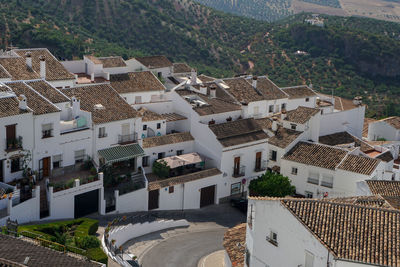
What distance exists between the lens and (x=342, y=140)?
2574 inches

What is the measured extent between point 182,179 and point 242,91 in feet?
65.7

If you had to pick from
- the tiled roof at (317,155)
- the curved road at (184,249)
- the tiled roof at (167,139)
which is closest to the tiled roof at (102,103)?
the tiled roof at (167,139)

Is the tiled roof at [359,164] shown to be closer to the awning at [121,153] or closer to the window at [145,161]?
the window at [145,161]

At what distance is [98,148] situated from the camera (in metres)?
49.8

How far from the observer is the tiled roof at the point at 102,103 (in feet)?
166

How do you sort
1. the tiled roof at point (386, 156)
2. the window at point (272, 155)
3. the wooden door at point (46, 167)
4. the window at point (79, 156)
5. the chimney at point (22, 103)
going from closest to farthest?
the chimney at point (22, 103) → the wooden door at point (46, 167) → the window at point (79, 156) → the window at point (272, 155) → the tiled roof at point (386, 156)

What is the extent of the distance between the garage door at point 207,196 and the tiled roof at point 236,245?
1172cm

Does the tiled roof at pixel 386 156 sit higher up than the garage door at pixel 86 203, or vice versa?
the tiled roof at pixel 386 156

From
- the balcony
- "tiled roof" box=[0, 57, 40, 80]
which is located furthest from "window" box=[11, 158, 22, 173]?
"tiled roof" box=[0, 57, 40, 80]

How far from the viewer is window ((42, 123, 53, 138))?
1813 inches

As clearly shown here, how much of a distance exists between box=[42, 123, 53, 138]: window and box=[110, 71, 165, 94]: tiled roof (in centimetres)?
1769

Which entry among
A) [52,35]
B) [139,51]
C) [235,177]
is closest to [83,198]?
[235,177]

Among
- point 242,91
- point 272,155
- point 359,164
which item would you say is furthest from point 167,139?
point 359,164

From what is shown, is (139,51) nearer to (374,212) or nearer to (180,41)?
(180,41)
